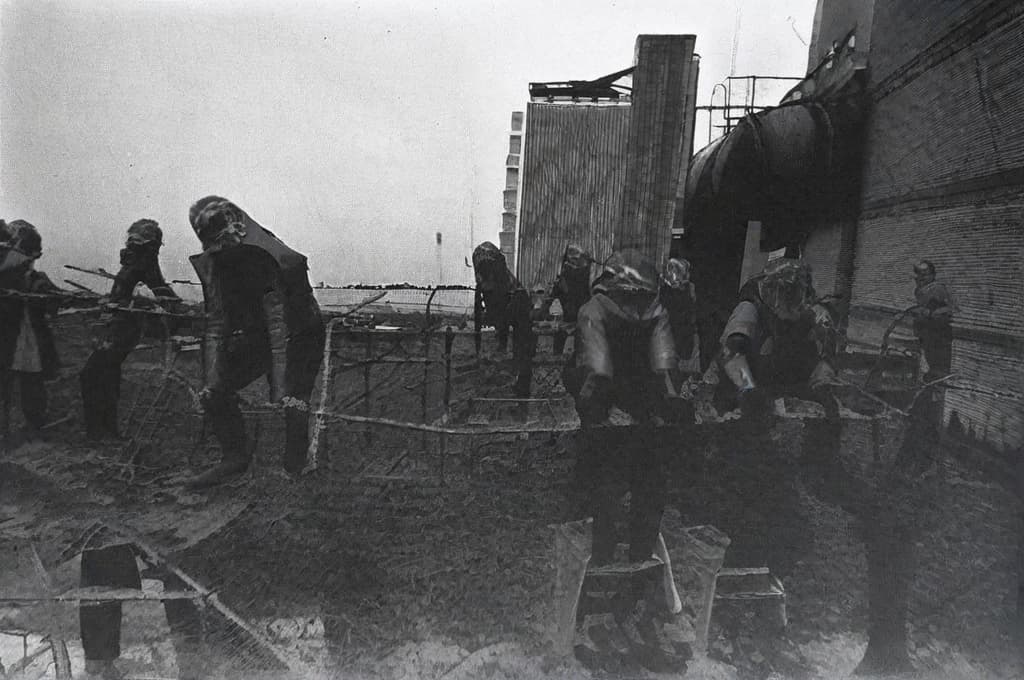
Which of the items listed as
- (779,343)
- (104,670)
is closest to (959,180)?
(779,343)

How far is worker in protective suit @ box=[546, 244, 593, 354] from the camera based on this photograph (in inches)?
125

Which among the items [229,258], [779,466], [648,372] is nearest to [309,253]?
[229,258]

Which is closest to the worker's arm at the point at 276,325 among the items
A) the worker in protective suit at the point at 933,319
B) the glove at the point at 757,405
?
the glove at the point at 757,405

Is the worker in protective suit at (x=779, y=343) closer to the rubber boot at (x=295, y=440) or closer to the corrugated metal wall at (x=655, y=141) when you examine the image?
the corrugated metal wall at (x=655, y=141)

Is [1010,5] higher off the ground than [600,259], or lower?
higher

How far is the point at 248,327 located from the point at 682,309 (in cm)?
238

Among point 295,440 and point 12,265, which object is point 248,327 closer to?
point 295,440

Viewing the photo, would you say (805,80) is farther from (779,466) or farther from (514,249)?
(779,466)

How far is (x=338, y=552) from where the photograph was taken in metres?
3.10

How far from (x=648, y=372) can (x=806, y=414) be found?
95 centimetres

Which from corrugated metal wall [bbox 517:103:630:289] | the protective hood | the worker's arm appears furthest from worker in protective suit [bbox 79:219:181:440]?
corrugated metal wall [bbox 517:103:630:289]

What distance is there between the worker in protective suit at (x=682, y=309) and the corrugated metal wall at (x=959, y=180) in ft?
3.03

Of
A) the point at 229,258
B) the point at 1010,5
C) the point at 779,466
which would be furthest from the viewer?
the point at 779,466

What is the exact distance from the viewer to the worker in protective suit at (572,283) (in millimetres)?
3170
